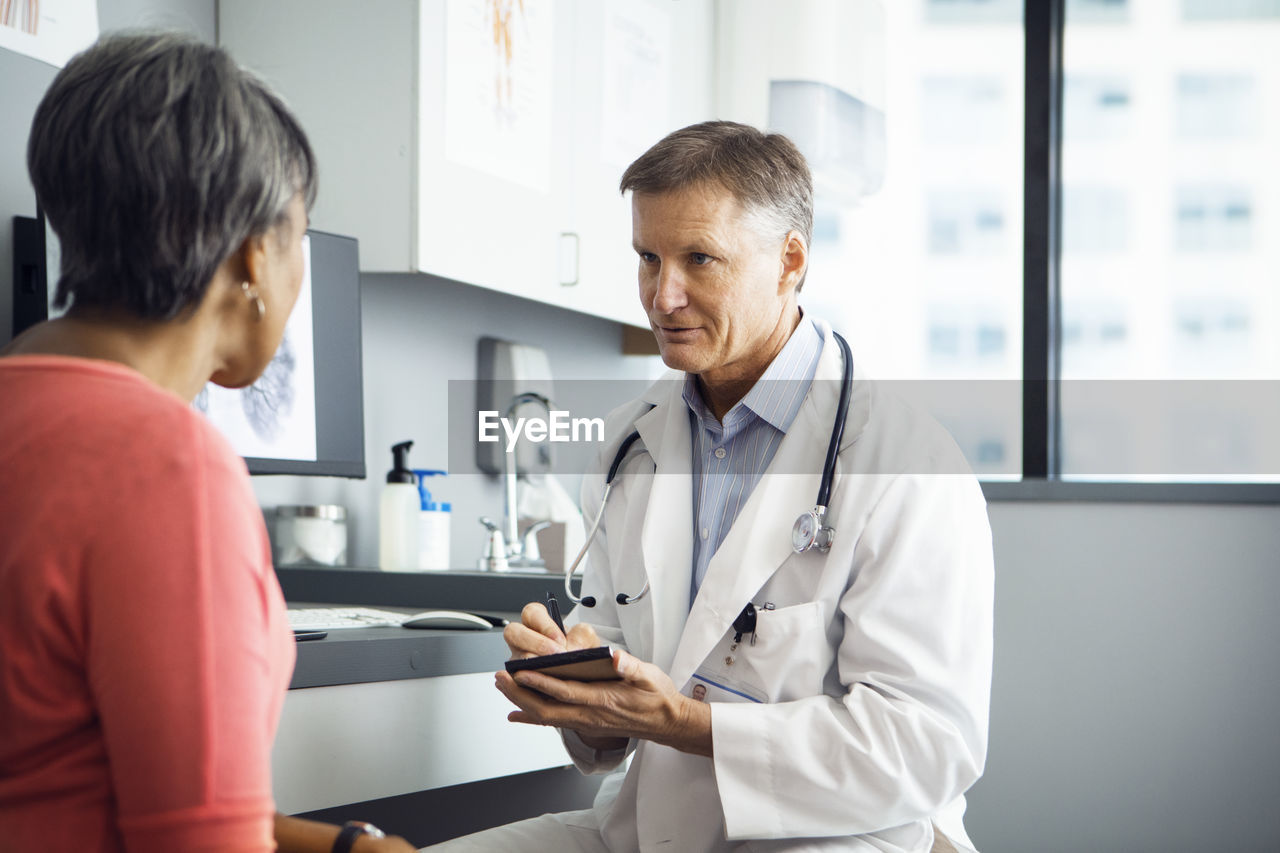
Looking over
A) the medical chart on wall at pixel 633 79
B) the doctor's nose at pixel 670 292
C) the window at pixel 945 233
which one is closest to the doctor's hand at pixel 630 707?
the doctor's nose at pixel 670 292

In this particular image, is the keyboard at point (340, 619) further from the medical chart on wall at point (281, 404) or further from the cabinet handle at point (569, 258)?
the cabinet handle at point (569, 258)

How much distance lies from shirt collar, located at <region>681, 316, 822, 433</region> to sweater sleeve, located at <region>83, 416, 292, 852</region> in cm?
84

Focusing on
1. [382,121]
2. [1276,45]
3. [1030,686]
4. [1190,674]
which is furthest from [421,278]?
[1276,45]

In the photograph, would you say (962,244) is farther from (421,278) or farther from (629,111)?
(421,278)

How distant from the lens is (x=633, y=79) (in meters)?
2.50

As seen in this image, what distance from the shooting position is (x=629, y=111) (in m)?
2.49

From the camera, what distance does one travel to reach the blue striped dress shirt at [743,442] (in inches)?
53.4

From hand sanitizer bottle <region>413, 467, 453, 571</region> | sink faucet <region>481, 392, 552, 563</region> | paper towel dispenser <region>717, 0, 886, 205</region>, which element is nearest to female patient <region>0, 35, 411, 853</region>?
hand sanitizer bottle <region>413, 467, 453, 571</region>

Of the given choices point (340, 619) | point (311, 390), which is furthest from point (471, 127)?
point (340, 619)

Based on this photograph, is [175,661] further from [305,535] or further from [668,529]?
[305,535]

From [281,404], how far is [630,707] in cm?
80

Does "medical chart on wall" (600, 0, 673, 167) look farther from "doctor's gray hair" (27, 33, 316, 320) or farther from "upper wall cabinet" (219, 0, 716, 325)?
"doctor's gray hair" (27, 33, 316, 320)

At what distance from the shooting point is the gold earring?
29.4 inches

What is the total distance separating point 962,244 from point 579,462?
1087 mm
